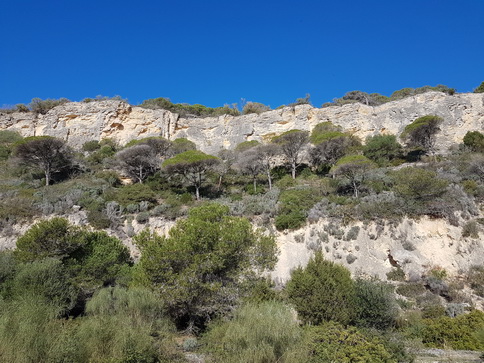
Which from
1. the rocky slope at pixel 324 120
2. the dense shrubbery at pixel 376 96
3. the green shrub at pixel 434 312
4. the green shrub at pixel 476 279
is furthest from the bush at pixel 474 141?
the green shrub at pixel 434 312

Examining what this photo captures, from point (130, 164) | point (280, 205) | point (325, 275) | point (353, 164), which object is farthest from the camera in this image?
point (130, 164)

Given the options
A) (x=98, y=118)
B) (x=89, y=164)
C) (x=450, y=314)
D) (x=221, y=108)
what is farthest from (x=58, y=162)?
(x=450, y=314)

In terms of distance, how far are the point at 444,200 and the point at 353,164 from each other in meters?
5.31

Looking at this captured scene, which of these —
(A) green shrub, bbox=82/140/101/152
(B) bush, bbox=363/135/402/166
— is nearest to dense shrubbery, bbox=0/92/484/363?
(B) bush, bbox=363/135/402/166

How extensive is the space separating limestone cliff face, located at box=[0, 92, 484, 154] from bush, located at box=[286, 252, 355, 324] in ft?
76.1

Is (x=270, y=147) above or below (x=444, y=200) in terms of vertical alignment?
above

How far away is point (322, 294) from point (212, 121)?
91.7ft

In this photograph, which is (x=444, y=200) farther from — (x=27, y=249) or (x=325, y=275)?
(x=27, y=249)

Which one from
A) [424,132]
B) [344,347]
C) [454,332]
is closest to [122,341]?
[344,347]

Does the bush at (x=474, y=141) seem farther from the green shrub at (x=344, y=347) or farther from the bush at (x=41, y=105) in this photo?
the bush at (x=41, y=105)

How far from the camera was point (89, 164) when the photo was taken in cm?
2594

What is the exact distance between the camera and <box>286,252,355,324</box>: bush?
8.23m

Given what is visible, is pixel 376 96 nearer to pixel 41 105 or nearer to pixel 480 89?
pixel 480 89

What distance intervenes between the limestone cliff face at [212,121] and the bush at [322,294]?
23.2 m
